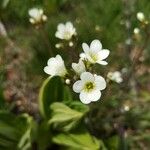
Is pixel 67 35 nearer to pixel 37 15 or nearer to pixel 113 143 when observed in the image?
pixel 37 15

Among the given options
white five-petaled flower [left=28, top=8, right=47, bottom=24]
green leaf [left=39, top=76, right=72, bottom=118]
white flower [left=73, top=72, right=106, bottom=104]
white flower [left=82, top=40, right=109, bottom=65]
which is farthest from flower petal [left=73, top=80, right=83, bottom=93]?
white five-petaled flower [left=28, top=8, right=47, bottom=24]

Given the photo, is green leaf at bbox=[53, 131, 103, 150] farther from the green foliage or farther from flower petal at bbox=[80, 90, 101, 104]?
flower petal at bbox=[80, 90, 101, 104]

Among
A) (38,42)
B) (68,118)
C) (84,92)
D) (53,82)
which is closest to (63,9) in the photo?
(38,42)

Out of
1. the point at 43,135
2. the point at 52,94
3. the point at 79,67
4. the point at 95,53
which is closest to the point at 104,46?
the point at 52,94

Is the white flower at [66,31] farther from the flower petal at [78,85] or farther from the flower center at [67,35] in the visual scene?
the flower petal at [78,85]

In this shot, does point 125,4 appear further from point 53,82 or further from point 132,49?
point 53,82

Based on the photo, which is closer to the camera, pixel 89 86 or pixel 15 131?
pixel 89 86
